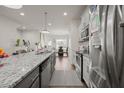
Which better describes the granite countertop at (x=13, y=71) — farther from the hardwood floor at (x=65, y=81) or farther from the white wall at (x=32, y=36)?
the white wall at (x=32, y=36)

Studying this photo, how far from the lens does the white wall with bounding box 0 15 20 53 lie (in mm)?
5457

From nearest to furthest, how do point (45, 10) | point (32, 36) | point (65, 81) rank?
point (65, 81)
point (45, 10)
point (32, 36)

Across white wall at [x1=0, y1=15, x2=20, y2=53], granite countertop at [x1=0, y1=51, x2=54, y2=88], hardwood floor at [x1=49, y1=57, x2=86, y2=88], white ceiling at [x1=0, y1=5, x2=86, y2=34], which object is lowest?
hardwood floor at [x1=49, y1=57, x2=86, y2=88]

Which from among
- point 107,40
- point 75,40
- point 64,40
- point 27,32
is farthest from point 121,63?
point 64,40

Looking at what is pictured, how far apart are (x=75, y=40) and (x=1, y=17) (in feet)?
14.2

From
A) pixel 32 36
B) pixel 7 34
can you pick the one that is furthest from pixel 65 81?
pixel 32 36

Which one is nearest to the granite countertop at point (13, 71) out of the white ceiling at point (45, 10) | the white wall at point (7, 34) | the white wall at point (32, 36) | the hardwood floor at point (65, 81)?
the hardwood floor at point (65, 81)

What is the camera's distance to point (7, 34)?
5.92 metres

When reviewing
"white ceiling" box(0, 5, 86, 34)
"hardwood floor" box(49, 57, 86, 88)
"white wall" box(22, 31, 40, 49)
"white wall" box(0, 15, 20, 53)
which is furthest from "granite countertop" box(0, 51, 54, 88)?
"white wall" box(22, 31, 40, 49)

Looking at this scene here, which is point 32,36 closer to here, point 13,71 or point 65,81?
point 65,81

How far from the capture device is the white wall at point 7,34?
17.9 feet

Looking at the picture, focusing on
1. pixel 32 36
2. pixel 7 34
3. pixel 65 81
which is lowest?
pixel 65 81

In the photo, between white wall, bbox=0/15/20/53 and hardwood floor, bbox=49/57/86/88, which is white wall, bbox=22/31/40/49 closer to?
white wall, bbox=0/15/20/53
